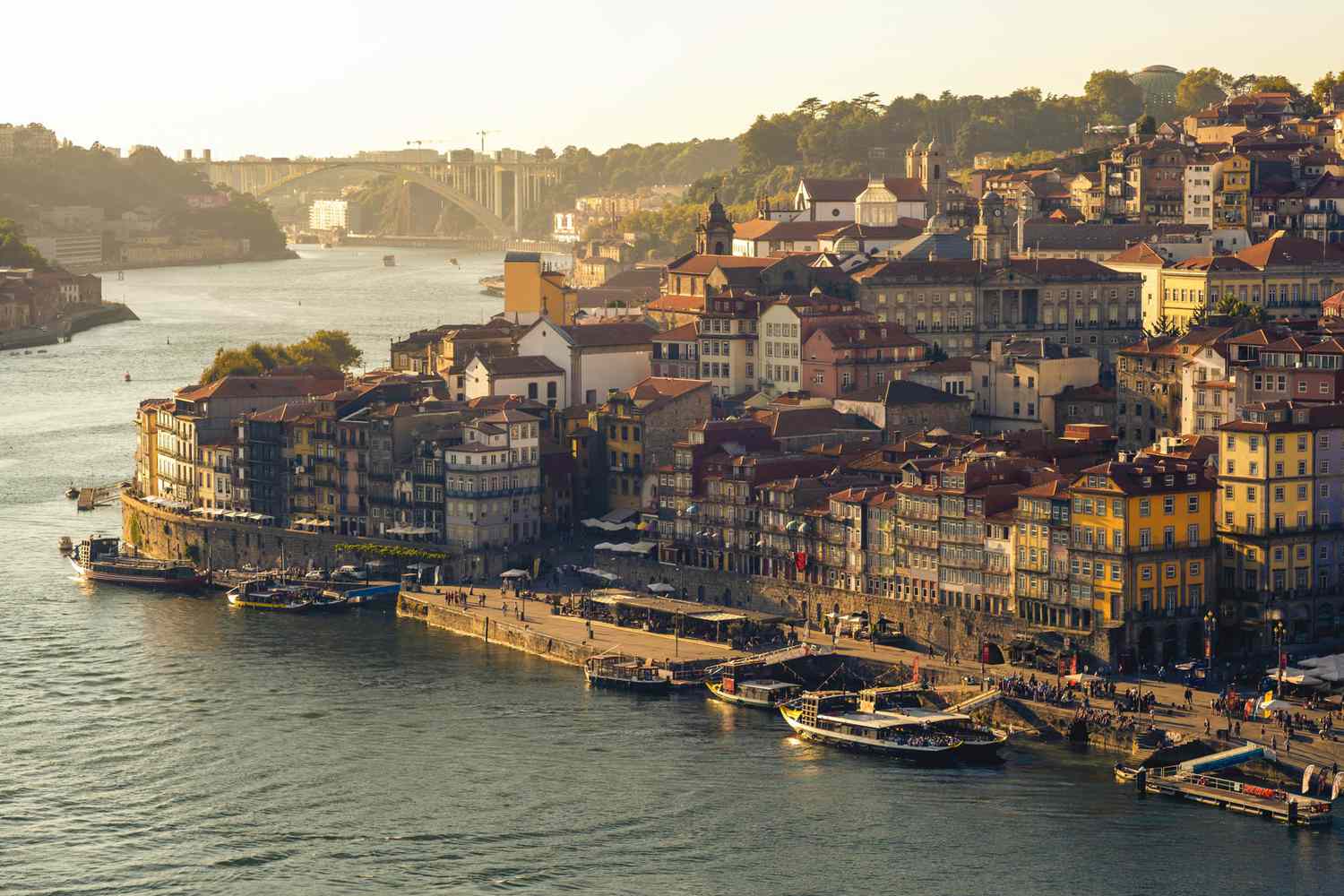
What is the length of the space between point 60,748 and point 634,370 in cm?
3380

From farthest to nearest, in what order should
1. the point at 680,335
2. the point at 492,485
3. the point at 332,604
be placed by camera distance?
the point at 680,335 → the point at 492,485 → the point at 332,604

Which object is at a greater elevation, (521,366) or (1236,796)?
(521,366)

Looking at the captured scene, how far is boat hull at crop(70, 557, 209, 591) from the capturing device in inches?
3211

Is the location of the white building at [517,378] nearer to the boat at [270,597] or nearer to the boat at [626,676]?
the boat at [270,597]

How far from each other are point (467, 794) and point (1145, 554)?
657 inches

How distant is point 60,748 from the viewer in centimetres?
6209

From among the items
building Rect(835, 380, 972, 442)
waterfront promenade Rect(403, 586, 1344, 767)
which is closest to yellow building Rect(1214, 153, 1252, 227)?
building Rect(835, 380, 972, 442)

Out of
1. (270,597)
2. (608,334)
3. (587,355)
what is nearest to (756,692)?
(270,597)

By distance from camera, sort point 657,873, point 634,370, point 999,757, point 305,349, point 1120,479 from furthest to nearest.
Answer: point 305,349
point 634,370
point 1120,479
point 999,757
point 657,873

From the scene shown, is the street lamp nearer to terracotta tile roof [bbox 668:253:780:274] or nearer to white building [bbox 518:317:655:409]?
white building [bbox 518:317:655:409]

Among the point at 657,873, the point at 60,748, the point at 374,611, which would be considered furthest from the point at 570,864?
the point at 374,611

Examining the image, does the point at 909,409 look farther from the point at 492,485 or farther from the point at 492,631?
the point at 492,631

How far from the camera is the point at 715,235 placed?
111 m

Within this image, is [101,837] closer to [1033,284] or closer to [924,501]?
[924,501]
